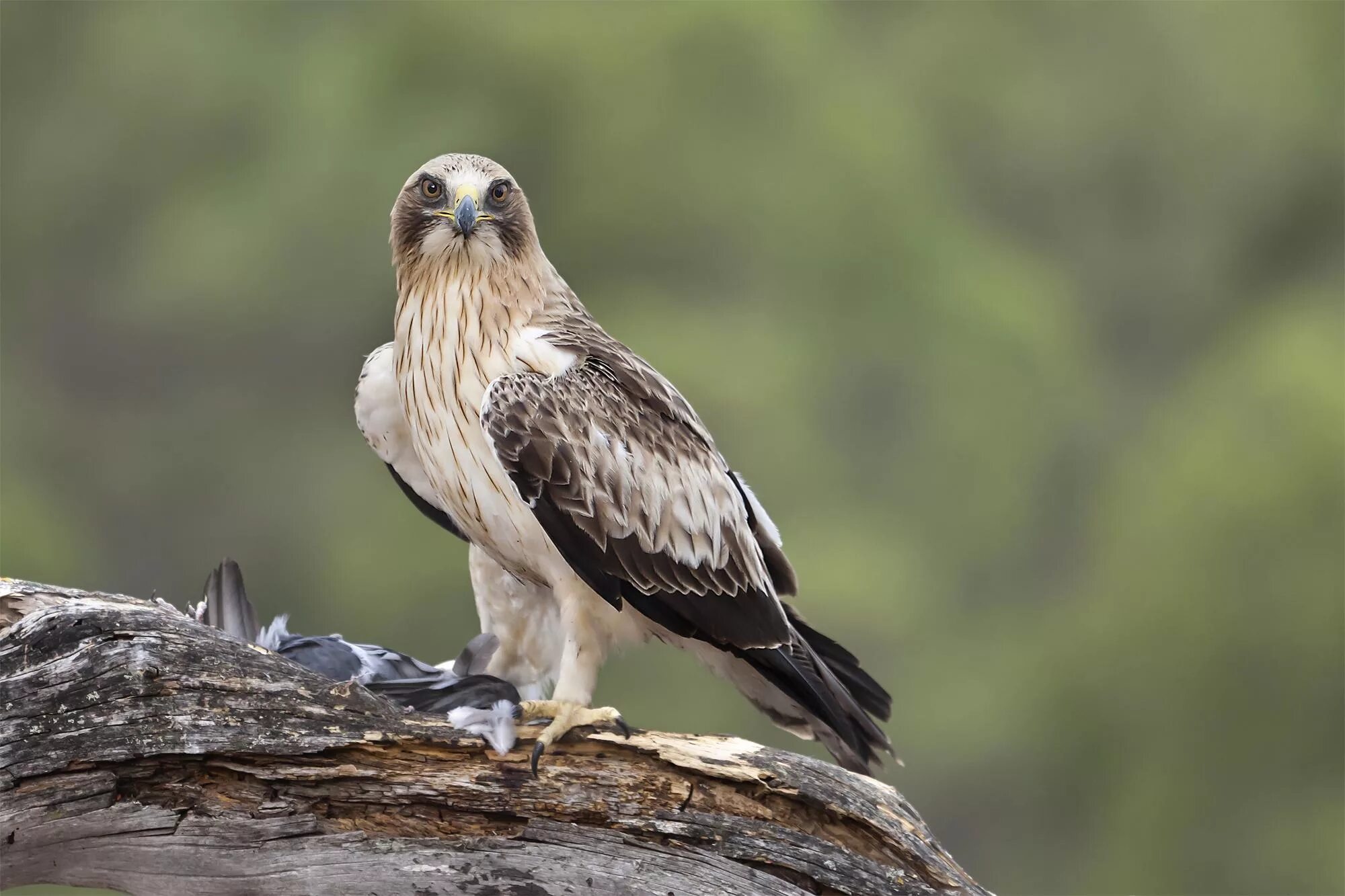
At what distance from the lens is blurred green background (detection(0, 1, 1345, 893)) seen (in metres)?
8.21

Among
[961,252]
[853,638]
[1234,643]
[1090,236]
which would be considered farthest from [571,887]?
[1090,236]

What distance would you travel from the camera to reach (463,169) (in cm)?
303

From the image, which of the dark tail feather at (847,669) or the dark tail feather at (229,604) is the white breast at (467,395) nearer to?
the dark tail feather at (229,604)

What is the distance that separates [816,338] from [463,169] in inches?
241

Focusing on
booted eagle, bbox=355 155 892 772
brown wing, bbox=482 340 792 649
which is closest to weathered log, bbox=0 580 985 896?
booted eagle, bbox=355 155 892 772

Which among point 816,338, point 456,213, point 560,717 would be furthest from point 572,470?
point 816,338

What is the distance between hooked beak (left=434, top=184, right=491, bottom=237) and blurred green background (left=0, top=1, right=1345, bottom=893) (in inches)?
194

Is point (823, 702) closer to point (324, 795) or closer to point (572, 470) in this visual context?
point (572, 470)

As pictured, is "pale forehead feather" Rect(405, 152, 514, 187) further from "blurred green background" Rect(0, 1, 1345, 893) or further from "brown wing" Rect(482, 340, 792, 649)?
"blurred green background" Rect(0, 1, 1345, 893)

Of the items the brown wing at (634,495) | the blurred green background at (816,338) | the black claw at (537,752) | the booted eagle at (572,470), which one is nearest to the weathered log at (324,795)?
the black claw at (537,752)

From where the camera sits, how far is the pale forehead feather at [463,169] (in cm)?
302

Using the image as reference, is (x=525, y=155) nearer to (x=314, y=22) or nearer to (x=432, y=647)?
(x=314, y=22)

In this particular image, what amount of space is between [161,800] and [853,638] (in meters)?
5.63

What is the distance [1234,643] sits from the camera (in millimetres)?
8156
